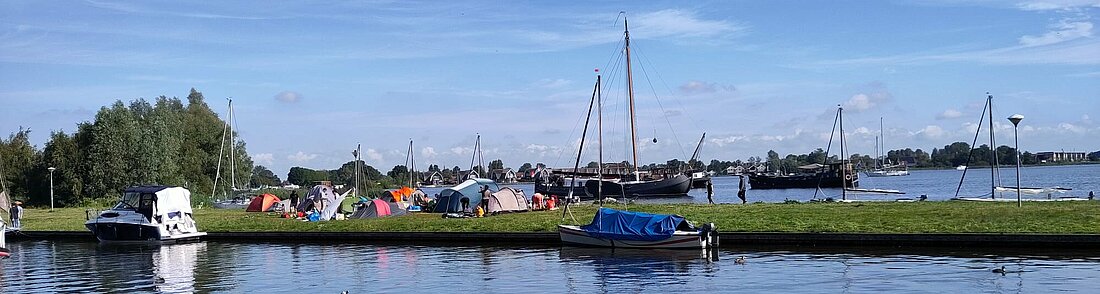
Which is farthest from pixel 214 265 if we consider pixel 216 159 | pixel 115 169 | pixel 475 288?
pixel 216 159

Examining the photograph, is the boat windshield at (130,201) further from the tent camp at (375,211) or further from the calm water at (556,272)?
the tent camp at (375,211)

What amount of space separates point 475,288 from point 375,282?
3564mm

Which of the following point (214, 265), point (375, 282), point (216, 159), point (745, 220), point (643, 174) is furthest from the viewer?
point (643, 174)

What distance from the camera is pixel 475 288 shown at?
2914 cm

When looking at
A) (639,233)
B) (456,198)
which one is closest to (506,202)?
(456,198)

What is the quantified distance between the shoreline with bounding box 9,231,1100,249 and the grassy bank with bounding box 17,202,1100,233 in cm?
85

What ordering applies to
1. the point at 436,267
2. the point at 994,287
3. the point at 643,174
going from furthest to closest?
the point at 643,174 → the point at 436,267 → the point at 994,287

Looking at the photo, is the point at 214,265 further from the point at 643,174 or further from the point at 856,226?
the point at 643,174

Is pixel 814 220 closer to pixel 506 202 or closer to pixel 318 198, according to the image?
pixel 506 202

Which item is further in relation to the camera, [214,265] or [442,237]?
[442,237]

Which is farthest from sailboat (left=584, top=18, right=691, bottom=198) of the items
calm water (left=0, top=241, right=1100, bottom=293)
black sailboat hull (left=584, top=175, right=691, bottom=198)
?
calm water (left=0, top=241, right=1100, bottom=293)

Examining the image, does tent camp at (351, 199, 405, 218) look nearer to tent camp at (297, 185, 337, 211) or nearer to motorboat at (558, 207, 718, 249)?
tent camp at (297, 185, 337, 211)

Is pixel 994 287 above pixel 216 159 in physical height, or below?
below

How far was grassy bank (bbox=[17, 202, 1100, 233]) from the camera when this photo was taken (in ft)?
120
